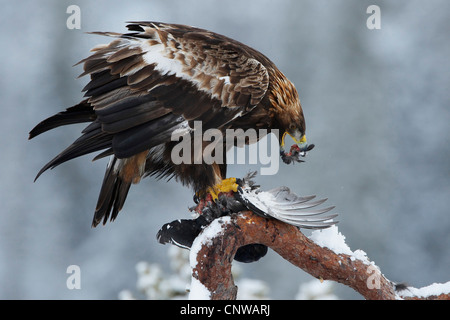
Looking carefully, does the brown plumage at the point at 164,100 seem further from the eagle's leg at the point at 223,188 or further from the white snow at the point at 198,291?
the white snow at the point at 198,291

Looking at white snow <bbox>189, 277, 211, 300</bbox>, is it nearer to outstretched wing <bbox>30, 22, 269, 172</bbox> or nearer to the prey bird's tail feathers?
the prey bird's tail feathers

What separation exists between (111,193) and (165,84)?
0.63 metres

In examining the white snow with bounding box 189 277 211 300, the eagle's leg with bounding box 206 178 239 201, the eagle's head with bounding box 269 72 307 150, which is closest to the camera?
the white snow with bounding box 189 277 211 300

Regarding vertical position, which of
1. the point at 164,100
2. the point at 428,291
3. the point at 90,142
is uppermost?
the point at 164,100

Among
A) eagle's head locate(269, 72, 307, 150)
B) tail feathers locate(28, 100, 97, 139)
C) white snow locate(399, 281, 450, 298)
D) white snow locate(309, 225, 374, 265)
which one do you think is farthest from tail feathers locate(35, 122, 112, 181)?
white snow locate(399, 281, 450, 298)

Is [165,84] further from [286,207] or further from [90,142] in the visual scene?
[286,207]

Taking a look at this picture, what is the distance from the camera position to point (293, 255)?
8.50 ft

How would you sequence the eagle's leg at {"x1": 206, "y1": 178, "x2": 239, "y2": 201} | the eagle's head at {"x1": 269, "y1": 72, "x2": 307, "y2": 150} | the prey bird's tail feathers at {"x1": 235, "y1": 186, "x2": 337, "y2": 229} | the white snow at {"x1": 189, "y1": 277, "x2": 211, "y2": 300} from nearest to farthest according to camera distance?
the white snow at {"x1": 189, "y1": 277, "x2": 211, "y2": 300}
the prey bird's tail feathers at {"x1": 235, "y1": 186, "x2": 337, "y2": 229}
the eagle's leg at {"x1": 206, "y1": 178, "x2": 239, "y2": 201}
the eagle's head at {"x1": 269, "y1": 72, "x2": 307, "y2": 150}

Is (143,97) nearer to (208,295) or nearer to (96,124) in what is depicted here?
(96,124)

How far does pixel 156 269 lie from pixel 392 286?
1.44 m

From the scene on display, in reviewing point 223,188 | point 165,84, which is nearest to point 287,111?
point 223,188

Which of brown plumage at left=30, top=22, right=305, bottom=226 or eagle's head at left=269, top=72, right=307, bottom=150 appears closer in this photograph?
brown plumage at left=30, top=22, right=305, bottom=226

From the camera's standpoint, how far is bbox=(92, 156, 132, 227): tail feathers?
2.86 metres
